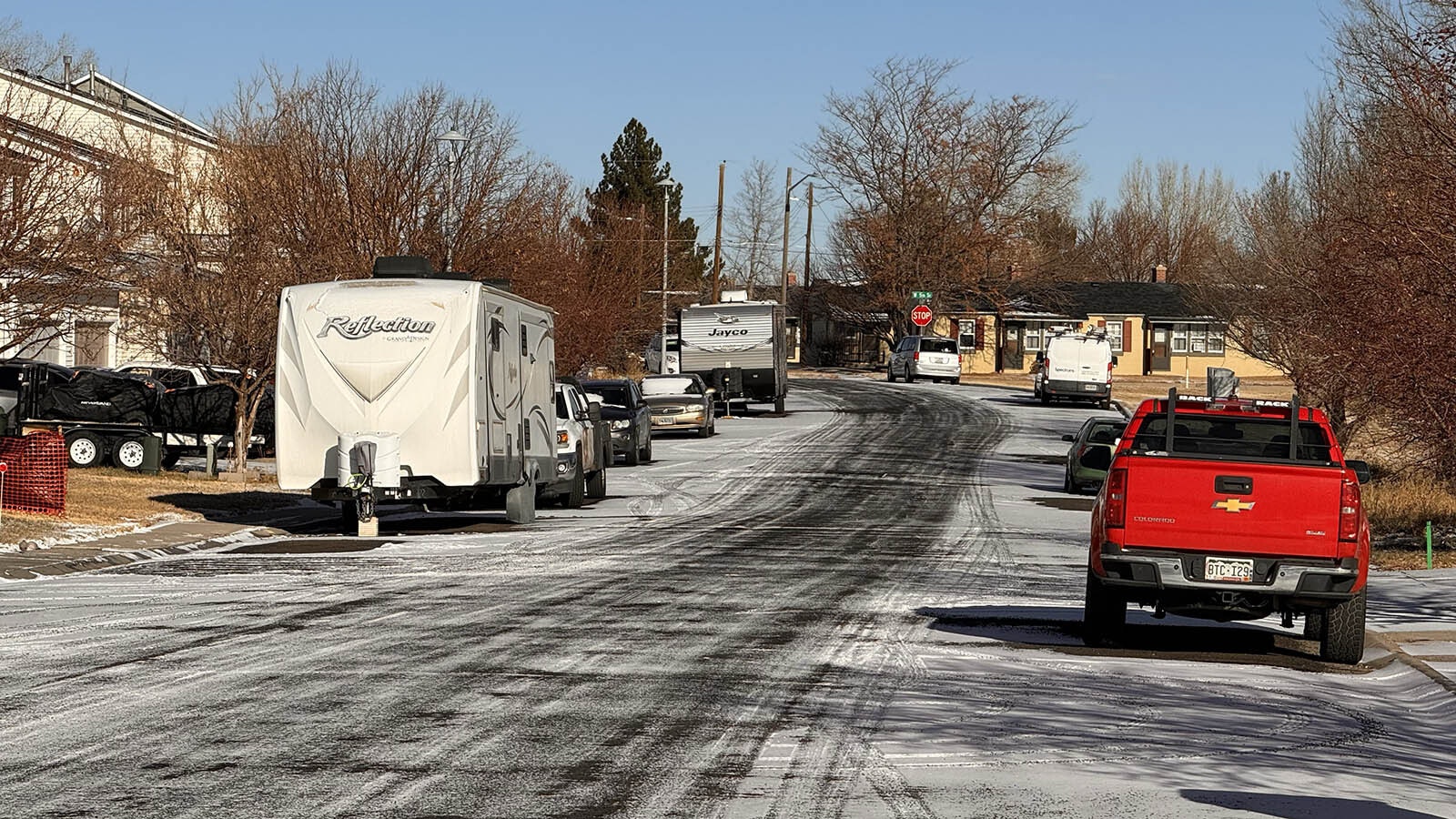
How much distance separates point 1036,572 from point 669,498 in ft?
34.0

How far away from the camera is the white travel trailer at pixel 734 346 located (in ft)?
165

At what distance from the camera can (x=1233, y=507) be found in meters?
12.0

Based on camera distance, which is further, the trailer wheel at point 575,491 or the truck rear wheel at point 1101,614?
the trailer wheel at point 575,491

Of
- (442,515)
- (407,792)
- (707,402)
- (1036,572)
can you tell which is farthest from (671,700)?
(707,402)

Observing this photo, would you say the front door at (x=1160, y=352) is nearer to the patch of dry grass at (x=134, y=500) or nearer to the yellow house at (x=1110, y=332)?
the yellow house at (x=1110, y=332)

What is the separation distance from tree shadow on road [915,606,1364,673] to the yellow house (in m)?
70.2

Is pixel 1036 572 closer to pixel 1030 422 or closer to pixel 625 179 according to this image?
pixel 1030 422

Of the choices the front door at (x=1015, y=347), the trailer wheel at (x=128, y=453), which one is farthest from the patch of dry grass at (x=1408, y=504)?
the front door at (x=1015, y=347)

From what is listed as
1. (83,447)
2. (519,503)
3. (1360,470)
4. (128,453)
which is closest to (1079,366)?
(128,453)

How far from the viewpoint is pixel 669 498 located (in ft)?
90.5

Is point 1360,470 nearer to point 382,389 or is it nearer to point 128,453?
point 382,389

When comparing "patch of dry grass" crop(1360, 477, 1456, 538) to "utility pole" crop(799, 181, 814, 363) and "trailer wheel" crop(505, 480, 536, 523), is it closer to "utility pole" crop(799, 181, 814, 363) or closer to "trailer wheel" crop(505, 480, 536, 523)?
"trailer wheel" crop(505, 480, 536, 523)

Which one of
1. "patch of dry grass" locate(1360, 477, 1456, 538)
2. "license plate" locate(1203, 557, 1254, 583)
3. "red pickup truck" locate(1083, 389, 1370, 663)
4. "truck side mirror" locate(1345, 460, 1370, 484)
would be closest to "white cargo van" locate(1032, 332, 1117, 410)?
"patch of dry grass" locate(1360, 477, 1456, 538)

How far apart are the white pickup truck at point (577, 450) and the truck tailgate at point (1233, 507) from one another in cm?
1324
